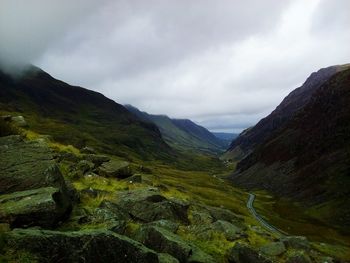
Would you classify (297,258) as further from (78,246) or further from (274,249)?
(78,246)

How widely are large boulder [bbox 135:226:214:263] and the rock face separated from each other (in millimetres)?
4377

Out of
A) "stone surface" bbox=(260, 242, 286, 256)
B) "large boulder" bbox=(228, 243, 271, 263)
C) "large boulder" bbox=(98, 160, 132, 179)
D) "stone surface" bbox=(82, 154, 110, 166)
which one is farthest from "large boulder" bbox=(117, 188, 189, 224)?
"stone surface" bbox=(82, 154, 110, 166)

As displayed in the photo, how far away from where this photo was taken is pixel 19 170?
2255 cm

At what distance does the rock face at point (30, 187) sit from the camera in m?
18.4

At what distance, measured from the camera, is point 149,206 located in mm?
29297

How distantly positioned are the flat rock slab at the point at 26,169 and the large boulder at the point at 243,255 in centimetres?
1164

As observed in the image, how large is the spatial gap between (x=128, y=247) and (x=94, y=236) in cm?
155

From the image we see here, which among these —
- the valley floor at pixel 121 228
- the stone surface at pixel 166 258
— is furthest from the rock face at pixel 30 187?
the stone surface at pixel 166 258

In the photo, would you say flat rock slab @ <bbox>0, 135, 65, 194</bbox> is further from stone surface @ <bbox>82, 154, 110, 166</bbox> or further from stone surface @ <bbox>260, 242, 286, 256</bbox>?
stone surface @ <bbox>260, 242, 286, 256</bbox>

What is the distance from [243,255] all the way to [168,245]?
23.2 ft

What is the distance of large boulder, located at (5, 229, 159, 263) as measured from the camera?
14617mm

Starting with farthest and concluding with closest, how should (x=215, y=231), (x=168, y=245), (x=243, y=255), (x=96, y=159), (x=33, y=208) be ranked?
(x=96, y=159) < (x=215, y=231) < (x=243, y=255) < (x=168, y=245) < (x=33, y=208)

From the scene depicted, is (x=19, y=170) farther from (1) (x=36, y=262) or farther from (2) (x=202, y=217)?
(2) (x=202, y=217)

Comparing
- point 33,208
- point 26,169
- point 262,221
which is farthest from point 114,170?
point 262,221
